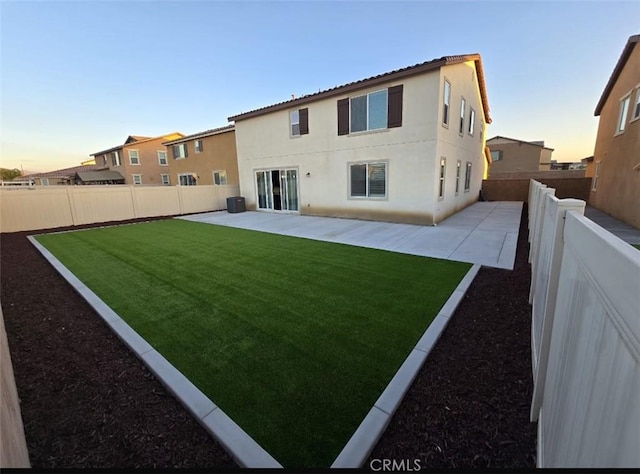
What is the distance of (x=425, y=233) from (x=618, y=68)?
13381mm

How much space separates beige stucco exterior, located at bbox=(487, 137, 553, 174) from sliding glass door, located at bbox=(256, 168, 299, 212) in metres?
31.2

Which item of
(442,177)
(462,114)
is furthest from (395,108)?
(462,114)

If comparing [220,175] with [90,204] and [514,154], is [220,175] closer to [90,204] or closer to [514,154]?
[90,204]

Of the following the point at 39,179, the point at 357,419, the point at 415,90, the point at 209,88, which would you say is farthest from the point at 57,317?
the point at 39,179

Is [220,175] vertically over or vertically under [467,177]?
over

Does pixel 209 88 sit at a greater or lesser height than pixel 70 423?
greater

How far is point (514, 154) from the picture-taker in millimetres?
35188

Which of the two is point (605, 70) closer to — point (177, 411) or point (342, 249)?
point (342, 249)

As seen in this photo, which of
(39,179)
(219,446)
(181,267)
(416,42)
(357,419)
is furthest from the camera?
(39,179)

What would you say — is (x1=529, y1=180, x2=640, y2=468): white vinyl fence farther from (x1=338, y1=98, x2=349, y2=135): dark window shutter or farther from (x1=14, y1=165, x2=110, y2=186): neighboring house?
(x1=14, y1=165, x2=110, y2=186): neighboring house

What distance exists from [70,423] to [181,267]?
4.11 metres

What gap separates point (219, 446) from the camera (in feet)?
6.85

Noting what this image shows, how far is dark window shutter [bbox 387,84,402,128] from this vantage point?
10352mm

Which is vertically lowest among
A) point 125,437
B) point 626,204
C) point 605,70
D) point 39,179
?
point 125,437
